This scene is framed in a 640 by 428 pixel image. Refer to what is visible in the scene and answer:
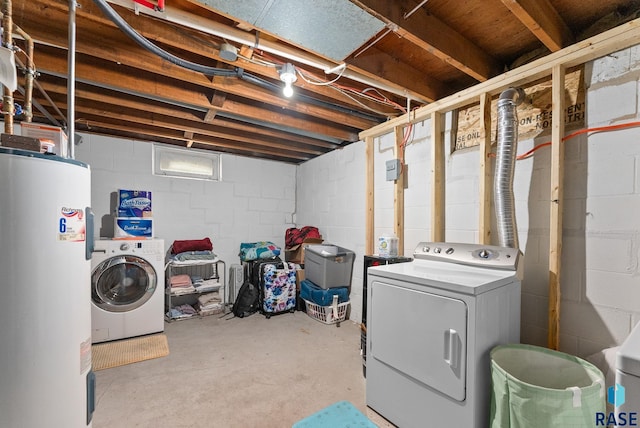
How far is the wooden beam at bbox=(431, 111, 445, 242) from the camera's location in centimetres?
230

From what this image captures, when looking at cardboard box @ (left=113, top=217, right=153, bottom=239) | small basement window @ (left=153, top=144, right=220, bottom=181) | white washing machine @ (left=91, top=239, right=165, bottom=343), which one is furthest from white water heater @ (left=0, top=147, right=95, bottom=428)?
small basement window @ (left=153, top=144, right=220, bottom=181)

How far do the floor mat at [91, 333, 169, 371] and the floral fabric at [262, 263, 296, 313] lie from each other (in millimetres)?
1134

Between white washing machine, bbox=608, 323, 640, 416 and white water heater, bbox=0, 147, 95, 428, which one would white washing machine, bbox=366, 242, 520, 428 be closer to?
white washing machine, bbox=608, 323, 640, 416

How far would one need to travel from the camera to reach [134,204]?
304 centimetres

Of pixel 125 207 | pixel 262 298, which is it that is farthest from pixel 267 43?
pixel 262 298

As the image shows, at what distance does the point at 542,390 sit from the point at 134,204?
3593mm

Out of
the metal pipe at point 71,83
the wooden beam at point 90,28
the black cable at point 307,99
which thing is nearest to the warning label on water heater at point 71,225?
the metal pipe at point 71,83

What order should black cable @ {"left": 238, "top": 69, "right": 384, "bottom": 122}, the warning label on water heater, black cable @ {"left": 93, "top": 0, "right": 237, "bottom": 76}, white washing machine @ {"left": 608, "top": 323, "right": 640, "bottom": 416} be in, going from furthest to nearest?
black cable @ {"left": 238, "top": 69, "right": 384, "bottom": 122}, black cable @ {"left": 93, "top": 0, "right": 237, "bottom": 76}, the warning label on water heater, white washing machine @ {"left": 608, "top": 323, "right": 640, "bottom": 416}

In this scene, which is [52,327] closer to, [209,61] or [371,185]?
[209,61]

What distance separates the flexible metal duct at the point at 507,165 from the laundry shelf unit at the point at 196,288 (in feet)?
9.93

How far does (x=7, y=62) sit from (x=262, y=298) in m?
2.94

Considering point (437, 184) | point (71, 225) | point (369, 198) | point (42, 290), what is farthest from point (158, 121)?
point (437, 184)

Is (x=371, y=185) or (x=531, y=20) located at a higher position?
(x=531, y=20)

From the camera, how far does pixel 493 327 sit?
55.2 inches
